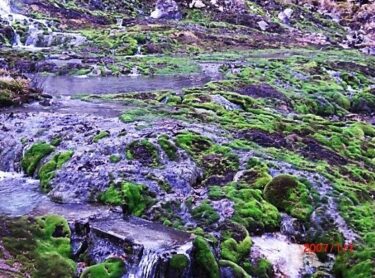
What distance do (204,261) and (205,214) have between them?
13.3 ft

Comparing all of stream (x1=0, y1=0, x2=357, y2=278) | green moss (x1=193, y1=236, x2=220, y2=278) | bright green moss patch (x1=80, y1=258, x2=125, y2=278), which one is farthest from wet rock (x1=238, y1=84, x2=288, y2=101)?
bright green moss patch (x1=80, y1=258, x2=125, y2=278)

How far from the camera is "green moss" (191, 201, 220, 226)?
21047mm

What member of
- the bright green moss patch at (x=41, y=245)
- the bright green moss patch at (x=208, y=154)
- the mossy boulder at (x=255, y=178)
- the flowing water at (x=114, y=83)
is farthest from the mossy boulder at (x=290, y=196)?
the flowing water at (x=114, y=83)

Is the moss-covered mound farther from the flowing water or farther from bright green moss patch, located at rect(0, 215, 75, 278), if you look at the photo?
bright green moss patch, located at rect(0, 215, 75, 278)

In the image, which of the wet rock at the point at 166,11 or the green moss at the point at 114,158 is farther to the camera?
the wet rock at the point at 166,11

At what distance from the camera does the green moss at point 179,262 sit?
663 inches

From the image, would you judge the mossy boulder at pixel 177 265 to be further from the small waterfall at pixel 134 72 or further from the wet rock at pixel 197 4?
the wet rock at pixel 197 4

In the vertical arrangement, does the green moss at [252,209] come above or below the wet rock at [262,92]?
above

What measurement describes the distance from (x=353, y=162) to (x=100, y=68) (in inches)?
1272

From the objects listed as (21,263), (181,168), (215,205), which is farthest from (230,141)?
(21,263)

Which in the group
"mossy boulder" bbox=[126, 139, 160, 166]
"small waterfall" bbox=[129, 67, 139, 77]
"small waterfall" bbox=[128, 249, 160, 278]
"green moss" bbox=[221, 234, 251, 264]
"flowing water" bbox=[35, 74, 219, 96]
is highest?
"mossy boulder" bbox=[126, 139, 160, 166]

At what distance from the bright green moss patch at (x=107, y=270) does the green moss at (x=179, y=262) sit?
1614 millimetres

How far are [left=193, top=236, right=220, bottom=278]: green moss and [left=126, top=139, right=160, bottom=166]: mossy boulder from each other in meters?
7.43
